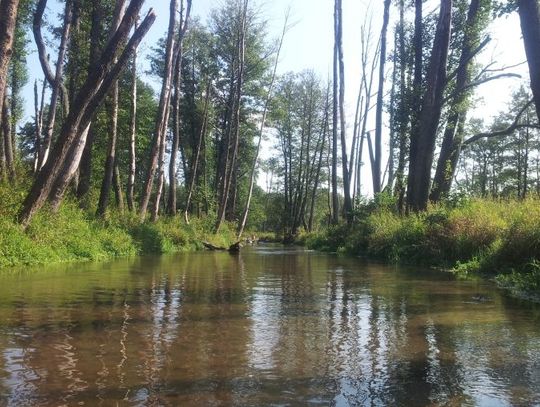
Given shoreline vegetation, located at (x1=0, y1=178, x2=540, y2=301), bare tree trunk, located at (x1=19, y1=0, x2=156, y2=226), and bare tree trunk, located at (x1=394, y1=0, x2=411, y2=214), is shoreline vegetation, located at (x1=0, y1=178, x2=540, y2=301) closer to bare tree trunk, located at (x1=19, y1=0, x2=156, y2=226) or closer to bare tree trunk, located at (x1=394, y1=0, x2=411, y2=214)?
bare tree trunk, located at (x1=19, y1=0, x2=156, y2=226)

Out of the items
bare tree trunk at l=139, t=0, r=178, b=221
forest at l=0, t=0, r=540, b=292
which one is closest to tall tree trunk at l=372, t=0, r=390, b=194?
forest at l=0, t=0, r=540, b=292

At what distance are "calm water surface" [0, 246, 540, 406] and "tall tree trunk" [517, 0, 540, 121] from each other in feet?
9.82

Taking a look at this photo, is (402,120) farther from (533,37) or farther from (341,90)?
(533,37)

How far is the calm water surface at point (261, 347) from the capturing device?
2854 millimetres

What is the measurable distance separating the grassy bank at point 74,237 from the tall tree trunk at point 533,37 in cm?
929

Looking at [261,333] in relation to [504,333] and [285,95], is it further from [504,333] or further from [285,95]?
[285,95]

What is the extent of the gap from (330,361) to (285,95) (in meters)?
46.0

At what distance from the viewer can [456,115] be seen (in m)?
18.7

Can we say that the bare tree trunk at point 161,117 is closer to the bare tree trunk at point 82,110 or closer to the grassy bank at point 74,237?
the grassy bank at point 74,237

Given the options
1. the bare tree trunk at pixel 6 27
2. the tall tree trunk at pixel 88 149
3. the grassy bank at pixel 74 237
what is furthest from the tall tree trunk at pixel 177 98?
the bare tree trunk at pixel 6 27

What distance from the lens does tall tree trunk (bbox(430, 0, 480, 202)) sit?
17.9 metres

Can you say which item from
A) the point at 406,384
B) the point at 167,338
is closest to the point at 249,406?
the point at 406,384

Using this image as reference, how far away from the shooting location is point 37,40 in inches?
655

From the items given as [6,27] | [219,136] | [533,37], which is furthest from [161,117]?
[219,136]
